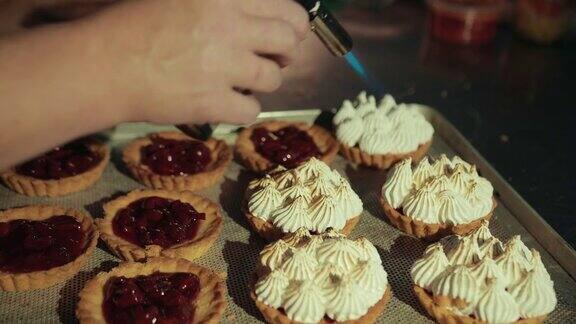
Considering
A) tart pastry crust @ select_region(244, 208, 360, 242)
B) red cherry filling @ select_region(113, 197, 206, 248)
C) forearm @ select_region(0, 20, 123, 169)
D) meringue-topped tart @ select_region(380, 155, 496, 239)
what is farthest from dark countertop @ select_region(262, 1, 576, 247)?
forearm @ select_region(0, 20, 123, 169)

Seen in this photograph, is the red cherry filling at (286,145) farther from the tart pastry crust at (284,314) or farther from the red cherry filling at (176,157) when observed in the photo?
the tart pastry crust at (284,314)

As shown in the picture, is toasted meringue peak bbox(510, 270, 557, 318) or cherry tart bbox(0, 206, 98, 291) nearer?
toasted meringue peak bbox(510, 270, 557, 318)

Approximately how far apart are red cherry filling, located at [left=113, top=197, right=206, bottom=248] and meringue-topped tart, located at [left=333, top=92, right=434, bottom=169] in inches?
32.5

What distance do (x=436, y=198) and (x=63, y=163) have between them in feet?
5.00

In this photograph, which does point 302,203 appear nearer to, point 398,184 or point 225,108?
point 398,184

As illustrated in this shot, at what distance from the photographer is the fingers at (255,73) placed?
2.11 metres

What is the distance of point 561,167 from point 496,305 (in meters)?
1.33

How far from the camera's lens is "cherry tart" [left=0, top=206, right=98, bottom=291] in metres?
2.41

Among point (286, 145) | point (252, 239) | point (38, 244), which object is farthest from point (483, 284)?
point (38, 244)

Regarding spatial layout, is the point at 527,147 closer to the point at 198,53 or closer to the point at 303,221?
the point at 303,221

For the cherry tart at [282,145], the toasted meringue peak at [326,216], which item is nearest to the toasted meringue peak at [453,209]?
the toasted meringue peak at [326,216]

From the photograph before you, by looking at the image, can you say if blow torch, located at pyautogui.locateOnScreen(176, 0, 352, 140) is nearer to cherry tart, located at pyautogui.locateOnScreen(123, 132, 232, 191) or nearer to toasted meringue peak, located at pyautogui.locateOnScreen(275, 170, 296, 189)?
toasted meringue peak, located at pyautogui.locateOnScreen(275, 170, 296, 189)

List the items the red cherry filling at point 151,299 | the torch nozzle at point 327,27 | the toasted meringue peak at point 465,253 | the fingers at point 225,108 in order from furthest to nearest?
the torch nozzle at point 327,27 < the toasted meringue peak at point 465,253 < the red cherry filling at point 151,299 < the fingers at point 225,108

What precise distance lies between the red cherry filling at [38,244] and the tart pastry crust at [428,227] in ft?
3.88
